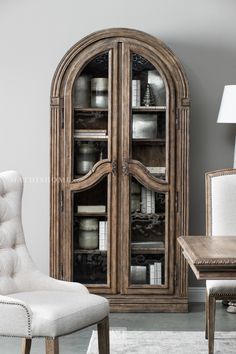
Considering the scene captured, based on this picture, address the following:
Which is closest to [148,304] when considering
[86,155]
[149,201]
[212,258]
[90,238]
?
[90,238]

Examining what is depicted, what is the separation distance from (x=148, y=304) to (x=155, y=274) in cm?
21

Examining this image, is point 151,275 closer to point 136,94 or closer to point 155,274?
point 155,274

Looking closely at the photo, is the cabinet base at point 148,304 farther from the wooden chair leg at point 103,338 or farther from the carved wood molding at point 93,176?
the wooden chair leg at point 103,338

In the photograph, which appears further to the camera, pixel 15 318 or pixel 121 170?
pixel 121 170

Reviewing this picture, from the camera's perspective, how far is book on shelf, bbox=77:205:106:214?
5.08 meters

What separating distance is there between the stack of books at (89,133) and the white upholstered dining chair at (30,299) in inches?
58.4

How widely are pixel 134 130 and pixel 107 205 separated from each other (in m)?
0.54

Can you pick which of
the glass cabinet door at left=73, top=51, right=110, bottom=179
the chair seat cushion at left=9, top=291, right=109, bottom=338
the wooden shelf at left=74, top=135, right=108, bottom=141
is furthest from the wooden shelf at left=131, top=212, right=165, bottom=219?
the chair seat cushion at left=9, top=291, right=109, bottom=338

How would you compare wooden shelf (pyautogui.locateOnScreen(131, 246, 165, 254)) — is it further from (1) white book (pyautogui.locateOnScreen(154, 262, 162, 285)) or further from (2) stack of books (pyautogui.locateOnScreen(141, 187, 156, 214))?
(2) stack of books (pyautogui.locateOnScreen(141, 187, 156, 214))

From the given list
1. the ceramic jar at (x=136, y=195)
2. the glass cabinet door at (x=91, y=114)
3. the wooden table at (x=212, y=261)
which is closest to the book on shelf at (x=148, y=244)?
the ceramic jar at (x=136, y=195)

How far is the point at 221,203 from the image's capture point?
13.8 feet

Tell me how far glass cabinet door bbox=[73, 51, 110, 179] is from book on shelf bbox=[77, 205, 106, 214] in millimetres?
210

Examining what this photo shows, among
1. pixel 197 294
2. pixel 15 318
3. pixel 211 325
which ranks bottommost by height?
pixel 197 294

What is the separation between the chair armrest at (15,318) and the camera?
A: 9.80ft
